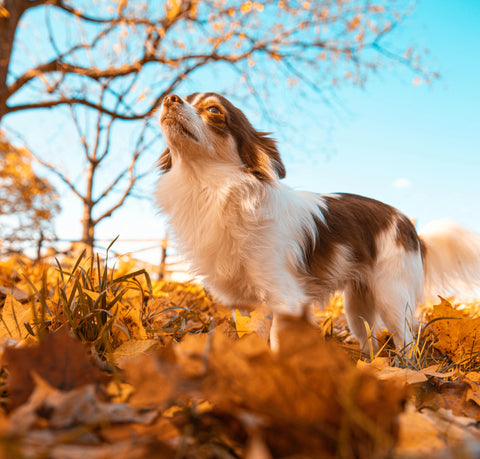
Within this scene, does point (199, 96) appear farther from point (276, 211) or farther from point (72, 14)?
point (72, 14)

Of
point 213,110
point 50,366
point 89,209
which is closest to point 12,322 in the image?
point 50,366

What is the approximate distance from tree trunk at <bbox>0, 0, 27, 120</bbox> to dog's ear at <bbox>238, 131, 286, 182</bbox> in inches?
293

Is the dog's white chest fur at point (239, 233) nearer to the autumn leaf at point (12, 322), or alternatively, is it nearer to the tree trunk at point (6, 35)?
the autumn leaf at point (12, 322)

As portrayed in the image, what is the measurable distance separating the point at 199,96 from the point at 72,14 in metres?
7.71

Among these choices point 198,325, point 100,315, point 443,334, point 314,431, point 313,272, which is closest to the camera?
point 314,431

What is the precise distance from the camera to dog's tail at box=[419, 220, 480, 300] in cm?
339

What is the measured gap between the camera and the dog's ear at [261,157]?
254 cm

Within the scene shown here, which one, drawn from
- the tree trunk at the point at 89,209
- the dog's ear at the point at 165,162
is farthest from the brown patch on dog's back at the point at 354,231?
the tree trunk at the point at 89,209

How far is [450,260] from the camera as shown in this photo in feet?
11.4

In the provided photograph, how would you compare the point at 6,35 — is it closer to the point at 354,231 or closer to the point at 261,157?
the point at 261,157

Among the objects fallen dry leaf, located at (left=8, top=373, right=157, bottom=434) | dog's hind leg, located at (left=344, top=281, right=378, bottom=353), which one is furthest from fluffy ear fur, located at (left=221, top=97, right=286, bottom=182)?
fallen dry leaf, located at (left=8, top=373, right=157, bottom=434)

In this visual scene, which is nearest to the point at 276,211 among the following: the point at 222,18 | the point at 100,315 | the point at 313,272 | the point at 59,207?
the point at 313,272

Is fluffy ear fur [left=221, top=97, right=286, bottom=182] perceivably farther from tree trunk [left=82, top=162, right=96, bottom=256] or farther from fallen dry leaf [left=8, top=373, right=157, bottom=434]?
tree trunk [left=82, top=162, right=96, bottom=256]

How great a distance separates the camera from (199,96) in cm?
267
